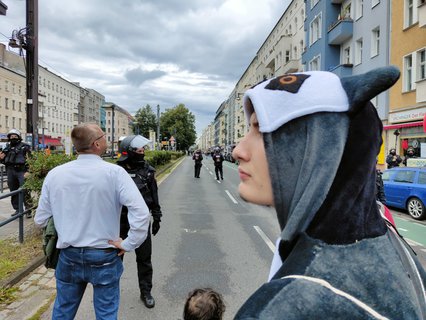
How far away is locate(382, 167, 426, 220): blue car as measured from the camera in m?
9.80

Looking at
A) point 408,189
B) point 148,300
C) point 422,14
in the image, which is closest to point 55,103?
point 422,14

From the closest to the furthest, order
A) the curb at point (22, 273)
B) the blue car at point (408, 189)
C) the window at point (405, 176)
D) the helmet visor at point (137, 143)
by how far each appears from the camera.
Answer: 1. the helmet visor at point (137, 143)
2. the curb at point (22, 273)
3. the blue car at point (408, 189)
4. the window at point (405, 176)

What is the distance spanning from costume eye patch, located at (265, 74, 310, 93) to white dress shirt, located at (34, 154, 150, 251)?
2.01 metres

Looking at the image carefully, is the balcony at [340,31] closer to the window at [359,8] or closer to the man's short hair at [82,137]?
the window at [359,8]

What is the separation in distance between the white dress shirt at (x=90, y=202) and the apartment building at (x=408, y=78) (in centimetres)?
1553

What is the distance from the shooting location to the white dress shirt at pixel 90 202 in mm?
Result: 2594

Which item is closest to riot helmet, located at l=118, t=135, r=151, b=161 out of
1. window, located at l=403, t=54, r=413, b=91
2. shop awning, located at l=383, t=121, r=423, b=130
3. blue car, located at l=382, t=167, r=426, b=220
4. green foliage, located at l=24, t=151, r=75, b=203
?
green foliage, located at l=24, t=151, r=75, b=203

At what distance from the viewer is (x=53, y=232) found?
284 cm

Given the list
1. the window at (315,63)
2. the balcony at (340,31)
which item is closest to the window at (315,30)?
the window at (315,63)

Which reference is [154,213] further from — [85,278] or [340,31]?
[340,31]

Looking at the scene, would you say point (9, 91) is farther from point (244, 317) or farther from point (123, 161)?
point (244, 317)

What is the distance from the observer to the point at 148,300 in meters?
4.10

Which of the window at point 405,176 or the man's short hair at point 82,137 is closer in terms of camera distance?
the man's short hair at point 82,137

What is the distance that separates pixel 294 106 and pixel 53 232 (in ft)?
8.52
